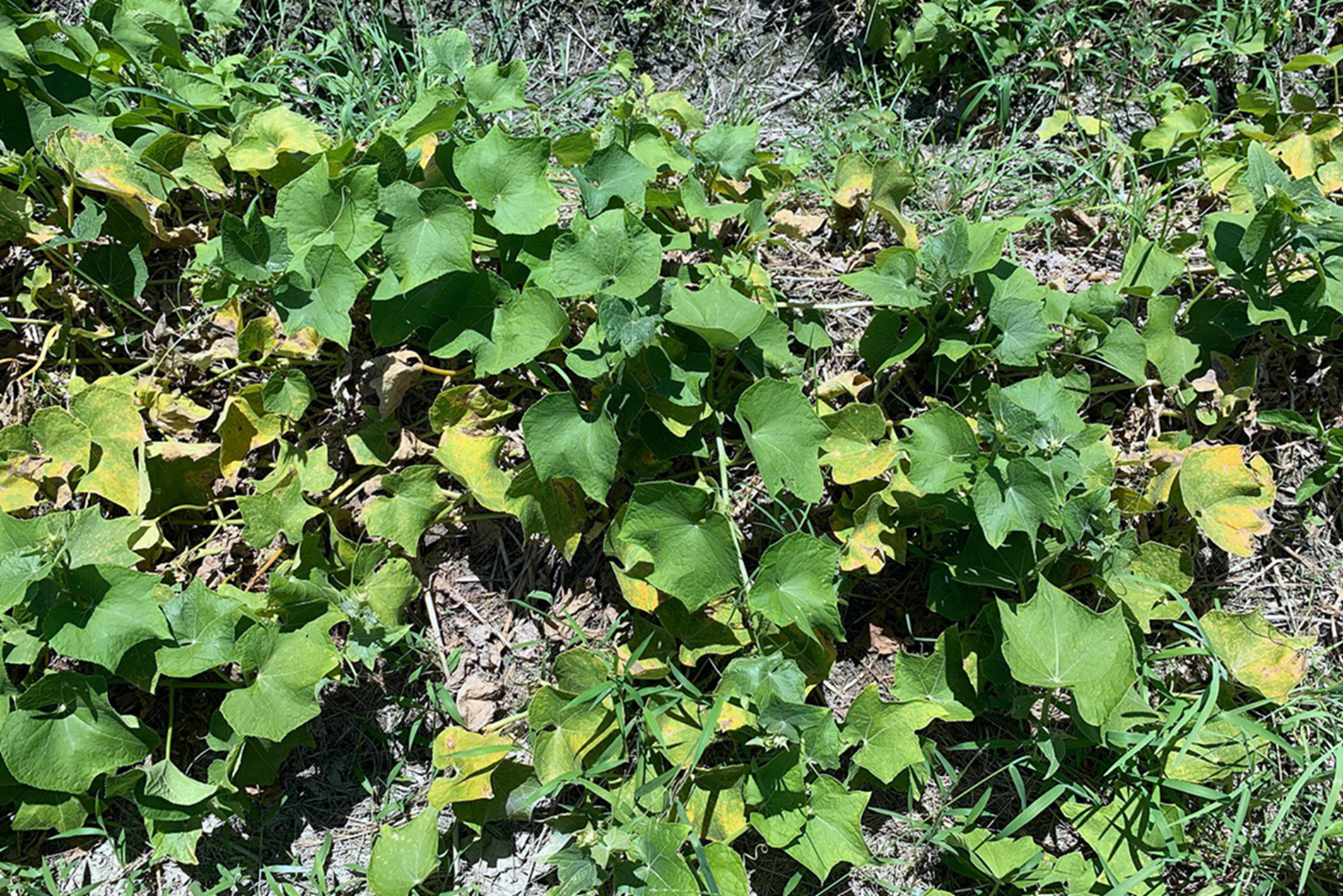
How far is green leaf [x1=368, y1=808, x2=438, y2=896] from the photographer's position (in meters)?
2.29

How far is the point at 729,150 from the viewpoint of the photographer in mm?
2631

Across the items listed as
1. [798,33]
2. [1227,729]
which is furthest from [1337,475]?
[798,33]

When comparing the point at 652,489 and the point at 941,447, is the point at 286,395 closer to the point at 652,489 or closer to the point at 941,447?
the point at 652,489

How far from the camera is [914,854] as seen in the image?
8.22 feet

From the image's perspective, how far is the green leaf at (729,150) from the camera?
104 inches

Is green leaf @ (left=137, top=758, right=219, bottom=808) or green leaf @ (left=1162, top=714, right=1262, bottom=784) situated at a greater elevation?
green leaf @ (left=1162, top=714, right=1262, bottom=784)

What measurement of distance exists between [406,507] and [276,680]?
485 mm

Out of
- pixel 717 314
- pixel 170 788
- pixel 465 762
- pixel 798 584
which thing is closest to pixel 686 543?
pixel 798 584

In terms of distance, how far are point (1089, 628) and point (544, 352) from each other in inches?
56.1

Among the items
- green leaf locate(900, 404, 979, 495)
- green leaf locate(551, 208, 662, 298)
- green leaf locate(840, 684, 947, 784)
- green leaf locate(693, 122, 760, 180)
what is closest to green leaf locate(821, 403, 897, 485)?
green leaf locate(900, 404, 979, 495)

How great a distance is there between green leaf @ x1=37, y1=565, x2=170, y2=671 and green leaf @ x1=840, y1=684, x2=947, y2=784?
1527 millimetres

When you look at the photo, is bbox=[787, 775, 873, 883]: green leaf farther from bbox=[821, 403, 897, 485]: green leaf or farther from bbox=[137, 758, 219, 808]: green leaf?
bbox=[137, 758, 219, 808]: green leaf

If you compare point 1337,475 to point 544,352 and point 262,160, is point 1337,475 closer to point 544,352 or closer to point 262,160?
point 544,352

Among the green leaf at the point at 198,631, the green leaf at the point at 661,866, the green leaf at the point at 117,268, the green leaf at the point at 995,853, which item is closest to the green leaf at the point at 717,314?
the green leaf at the point at 661,866
